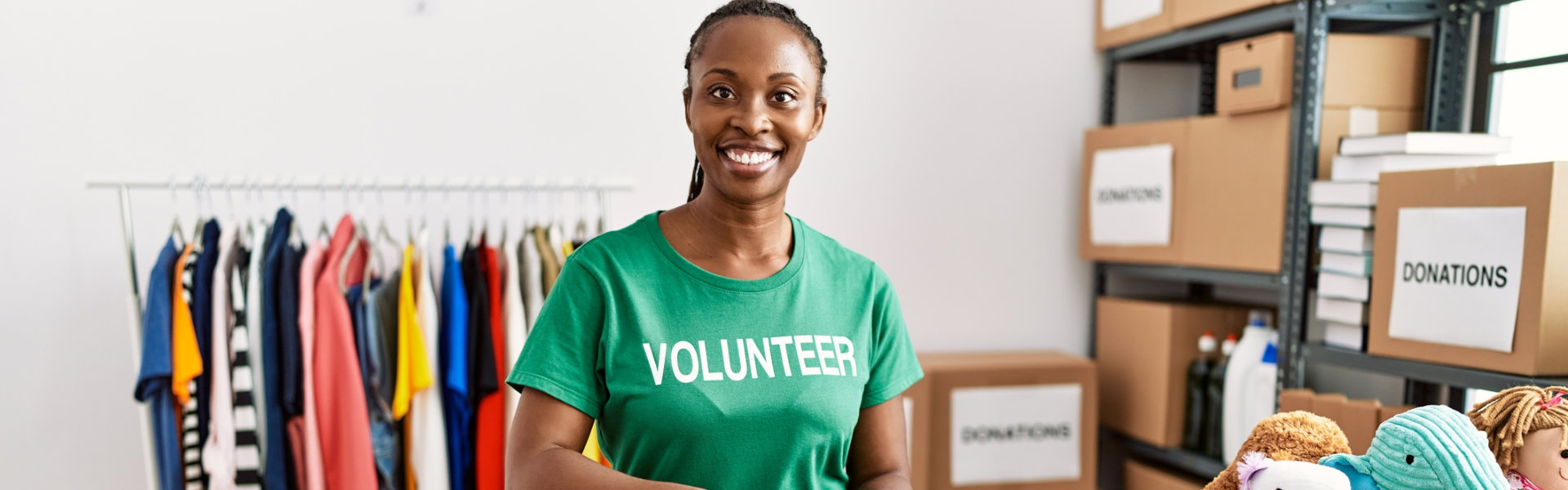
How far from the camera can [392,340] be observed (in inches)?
72.7

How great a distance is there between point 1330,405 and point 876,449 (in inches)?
44.2

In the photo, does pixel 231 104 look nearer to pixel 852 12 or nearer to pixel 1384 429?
pixel 852 12

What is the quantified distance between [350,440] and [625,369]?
3.57 ft

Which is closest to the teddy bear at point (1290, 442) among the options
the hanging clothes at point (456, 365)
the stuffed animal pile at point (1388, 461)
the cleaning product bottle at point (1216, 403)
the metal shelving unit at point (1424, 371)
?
the stuffed animal pile at point (1388, 461)

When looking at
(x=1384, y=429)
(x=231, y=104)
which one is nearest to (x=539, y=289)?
(x=231, y=104)

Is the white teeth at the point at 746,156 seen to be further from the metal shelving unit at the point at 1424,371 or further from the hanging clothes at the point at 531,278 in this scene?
the metal shelving unit at the point at 1424,371

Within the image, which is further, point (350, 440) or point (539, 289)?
point (539, 289)

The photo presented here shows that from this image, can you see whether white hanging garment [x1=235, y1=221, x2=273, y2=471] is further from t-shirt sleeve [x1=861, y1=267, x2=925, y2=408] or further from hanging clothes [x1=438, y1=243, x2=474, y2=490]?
t-shirt sleeve [x1=861, y1=267, x2=925, y2=408]

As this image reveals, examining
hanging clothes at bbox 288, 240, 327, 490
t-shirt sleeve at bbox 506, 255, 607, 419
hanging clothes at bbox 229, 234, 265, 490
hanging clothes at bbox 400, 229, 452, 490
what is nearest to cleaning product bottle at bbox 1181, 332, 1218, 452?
hanging clothes at bbox 400, 229, 452, 490

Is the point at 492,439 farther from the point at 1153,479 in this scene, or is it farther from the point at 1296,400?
the point at 1153,479

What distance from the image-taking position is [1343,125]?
1934 mm

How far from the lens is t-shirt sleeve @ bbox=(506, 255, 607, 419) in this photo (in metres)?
0.87

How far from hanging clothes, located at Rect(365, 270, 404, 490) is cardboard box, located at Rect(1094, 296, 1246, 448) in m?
1.73

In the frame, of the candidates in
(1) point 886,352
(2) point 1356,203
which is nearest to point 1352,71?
(2) point 1356,203
